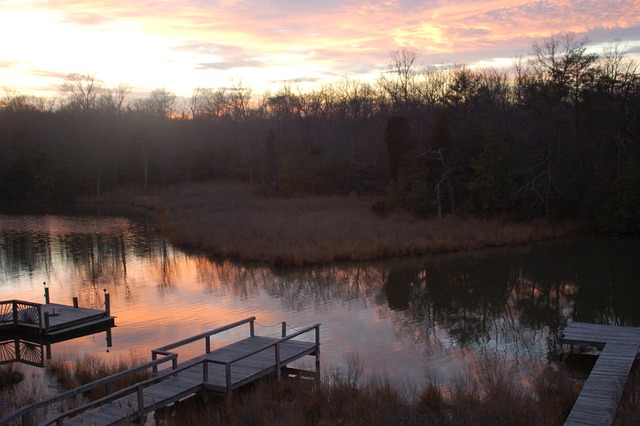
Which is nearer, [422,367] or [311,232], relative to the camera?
[422,367]

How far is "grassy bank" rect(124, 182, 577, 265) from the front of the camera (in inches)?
1005

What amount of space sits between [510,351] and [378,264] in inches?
442

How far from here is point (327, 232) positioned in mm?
28500

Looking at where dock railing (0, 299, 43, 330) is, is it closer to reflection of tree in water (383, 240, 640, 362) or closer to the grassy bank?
reflection of tree in water (383, 240, 640, 362)

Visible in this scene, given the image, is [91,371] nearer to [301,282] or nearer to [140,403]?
[140,403]

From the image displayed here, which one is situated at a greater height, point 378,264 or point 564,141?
point 564,141

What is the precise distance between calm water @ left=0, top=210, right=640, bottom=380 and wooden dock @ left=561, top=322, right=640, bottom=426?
0.83 meters

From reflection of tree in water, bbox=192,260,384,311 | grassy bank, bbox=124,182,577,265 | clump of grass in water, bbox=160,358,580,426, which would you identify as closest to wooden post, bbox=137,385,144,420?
clump of grass in water, bbox=160,358,580,426

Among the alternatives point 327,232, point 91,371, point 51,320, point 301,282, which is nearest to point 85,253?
point 327,232

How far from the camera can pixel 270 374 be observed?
11086mm

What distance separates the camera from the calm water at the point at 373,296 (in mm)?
14016

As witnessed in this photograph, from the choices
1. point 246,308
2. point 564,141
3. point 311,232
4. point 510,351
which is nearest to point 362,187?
point 564,141

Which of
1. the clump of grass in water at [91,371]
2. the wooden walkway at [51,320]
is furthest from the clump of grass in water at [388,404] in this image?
the wooden walkway at [51,320]

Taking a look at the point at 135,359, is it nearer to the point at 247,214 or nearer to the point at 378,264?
the point at 378,264
